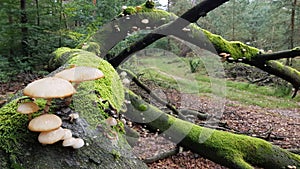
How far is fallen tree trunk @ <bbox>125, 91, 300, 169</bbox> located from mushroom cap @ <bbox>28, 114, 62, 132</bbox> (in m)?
2.49

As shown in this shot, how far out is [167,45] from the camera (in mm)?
17359

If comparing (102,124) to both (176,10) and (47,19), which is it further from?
(176,10)

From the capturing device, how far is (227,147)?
3361mm

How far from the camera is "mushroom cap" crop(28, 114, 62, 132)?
1300 millimetres

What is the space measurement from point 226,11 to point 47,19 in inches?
497

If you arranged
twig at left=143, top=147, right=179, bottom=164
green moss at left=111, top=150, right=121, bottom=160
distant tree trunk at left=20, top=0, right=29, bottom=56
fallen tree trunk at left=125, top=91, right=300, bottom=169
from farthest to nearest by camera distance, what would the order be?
distant tree trunk at left=20, top=0, right=29, bottom=56 → twig at left=143, top=147, right=179, bottom=164 → fallen tree trunk at left=125, top=91, right=300, bottom=169 → green moss at left=111, top=150, right=121, bottom=160

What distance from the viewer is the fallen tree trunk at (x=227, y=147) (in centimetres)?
326

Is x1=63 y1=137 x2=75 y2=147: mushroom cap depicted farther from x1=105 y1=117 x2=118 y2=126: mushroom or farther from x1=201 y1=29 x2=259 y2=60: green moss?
x1=201 y1=29 x2=259 y2=60: green moss

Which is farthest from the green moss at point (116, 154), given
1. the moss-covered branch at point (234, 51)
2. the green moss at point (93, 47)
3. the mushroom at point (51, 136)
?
the green moss at point (93, 47)

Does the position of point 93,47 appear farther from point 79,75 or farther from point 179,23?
point 79,75

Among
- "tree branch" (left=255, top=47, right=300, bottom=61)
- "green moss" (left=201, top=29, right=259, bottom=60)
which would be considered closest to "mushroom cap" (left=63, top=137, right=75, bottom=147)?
"tree branch" (left=255, top=47, right=300, bottom=61)

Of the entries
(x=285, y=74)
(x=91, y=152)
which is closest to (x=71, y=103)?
(x=91, y=152)

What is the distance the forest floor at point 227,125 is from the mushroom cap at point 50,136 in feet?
10.6

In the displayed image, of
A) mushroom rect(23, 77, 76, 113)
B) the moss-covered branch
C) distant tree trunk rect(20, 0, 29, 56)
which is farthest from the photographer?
distant tree trunk rect(20, 0, 29, 56)
